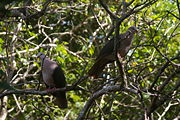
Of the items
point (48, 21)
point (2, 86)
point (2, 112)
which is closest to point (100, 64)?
point (2, 112)

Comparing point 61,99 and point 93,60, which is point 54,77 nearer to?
point 61,99

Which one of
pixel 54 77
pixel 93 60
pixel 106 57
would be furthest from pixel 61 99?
pixel 106 57

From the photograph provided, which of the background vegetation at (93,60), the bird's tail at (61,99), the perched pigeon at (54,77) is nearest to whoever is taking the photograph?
the background vegetation at (93,60)

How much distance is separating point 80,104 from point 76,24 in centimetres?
254

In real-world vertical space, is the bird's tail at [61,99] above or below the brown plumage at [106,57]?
below

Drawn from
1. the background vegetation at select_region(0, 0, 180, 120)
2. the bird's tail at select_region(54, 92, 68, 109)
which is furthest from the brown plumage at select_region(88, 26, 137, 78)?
the bird's tail at select_region(54, 92, 68, 109)

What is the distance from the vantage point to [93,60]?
430 centimetres

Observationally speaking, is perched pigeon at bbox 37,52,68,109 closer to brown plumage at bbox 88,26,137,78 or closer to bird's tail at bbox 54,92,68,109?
bird's tail at bbox 54,92,68,109

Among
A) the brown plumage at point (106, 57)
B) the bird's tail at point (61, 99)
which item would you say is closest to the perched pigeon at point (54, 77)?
the bird's tail at point (61, 99)

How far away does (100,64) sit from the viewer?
3898 mm

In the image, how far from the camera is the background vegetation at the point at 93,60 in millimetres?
3182

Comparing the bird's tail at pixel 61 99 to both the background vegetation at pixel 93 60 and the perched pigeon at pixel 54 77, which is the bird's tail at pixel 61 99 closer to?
the perched pigeon at pixel 54 77

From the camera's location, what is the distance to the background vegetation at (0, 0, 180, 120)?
3.18 metres

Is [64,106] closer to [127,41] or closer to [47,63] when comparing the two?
[47,63]
